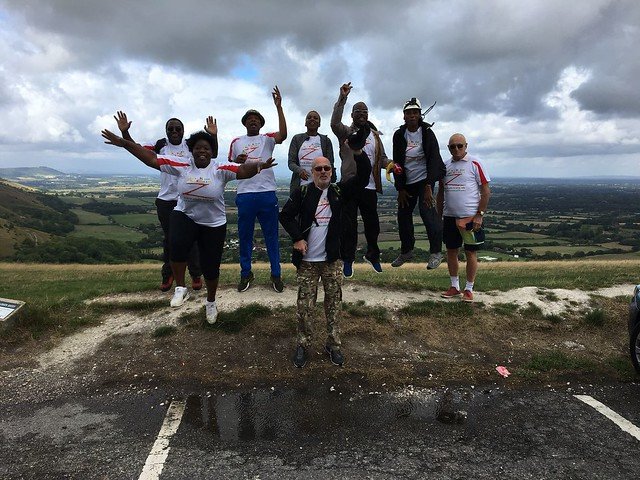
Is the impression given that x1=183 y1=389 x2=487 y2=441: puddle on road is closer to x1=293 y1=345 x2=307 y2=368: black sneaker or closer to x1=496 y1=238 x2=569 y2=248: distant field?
x1=293 y1=345 x2=307 y2=368: black sneaker

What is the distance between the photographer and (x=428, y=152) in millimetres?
6750

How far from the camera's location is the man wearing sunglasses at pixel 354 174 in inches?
225

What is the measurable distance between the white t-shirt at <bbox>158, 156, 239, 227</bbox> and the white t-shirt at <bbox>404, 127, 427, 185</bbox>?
9.98 ft

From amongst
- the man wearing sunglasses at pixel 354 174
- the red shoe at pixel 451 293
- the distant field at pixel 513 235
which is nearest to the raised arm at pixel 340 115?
the man wearing sunglasses at pixel 354 174

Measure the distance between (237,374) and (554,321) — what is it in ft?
18.4

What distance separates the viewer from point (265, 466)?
3.47 m

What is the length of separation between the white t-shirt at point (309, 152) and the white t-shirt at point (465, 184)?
2383 mm

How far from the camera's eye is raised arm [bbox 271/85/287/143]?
22.1ft

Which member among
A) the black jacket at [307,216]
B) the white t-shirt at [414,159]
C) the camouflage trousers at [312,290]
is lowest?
the camouflage trousers at [312,290]

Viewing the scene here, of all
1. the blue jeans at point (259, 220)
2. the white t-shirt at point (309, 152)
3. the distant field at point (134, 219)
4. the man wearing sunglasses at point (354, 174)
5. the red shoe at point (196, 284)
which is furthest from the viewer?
the distant field at point (134, 219)

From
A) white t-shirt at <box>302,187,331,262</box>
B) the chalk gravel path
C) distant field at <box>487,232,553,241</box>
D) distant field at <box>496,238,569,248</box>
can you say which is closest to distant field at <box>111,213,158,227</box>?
distant field at <box>487,232,553,241</box>

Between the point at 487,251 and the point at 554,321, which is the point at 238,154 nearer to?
the point at 554,321

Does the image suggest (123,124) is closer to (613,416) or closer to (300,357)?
(300,357)

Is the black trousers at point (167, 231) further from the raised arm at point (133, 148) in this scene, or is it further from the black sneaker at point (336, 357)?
the black sneaker at point (336, 357)
